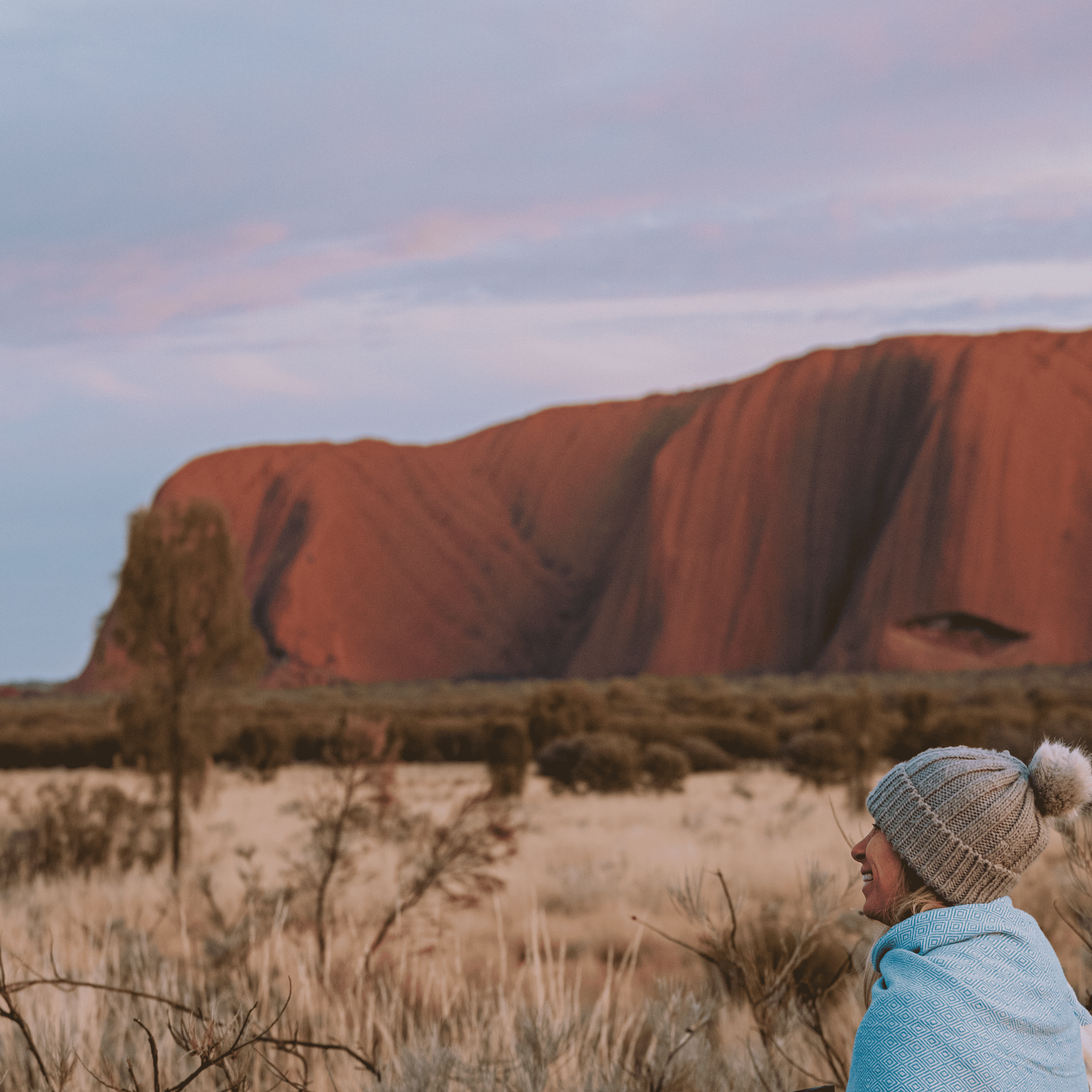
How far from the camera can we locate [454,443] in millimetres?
74688

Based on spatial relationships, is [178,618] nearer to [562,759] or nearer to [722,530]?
[562,759]

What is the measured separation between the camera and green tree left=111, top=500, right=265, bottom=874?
1018 centimetres

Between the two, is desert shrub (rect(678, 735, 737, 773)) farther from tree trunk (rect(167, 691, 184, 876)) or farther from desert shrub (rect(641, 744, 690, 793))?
tree trunk (rect(167, 691, 184, 876))

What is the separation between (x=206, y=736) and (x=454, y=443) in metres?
64.8

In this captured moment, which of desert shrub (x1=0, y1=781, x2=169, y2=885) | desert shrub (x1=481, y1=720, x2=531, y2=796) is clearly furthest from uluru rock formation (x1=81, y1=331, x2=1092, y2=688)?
desert shrub (x1=0, y1=781, x2=169, y2=885)

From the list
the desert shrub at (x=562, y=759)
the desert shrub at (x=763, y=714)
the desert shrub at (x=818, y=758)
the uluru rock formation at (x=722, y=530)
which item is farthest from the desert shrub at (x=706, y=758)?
the uluru rock formation at (x=722, y=530)

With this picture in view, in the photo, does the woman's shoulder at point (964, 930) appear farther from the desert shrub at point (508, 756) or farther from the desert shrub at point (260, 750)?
the desert shrub at point (260, 750)

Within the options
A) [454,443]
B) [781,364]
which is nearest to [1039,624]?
[781,364]

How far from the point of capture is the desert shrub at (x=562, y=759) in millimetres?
18859

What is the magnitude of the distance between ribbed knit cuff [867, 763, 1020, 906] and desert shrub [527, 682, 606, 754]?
20.0m

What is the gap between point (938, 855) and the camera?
6.27ft

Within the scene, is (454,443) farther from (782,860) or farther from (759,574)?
(782,860)

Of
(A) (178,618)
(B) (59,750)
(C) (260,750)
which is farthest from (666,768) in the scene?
(B) (59,750)

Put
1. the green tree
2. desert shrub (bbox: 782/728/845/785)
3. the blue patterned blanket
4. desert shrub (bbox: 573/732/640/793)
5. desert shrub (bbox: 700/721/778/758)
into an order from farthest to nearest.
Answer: desert shrub (bbox: 700/721/778/758)
desert shrub (bbox: 782/728/845/785)
desert shrub (bbox: 573/732/640/793)
the green tree
the blue patterned blanket
